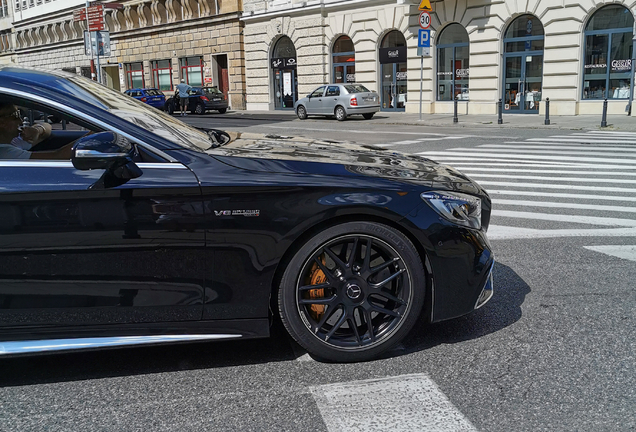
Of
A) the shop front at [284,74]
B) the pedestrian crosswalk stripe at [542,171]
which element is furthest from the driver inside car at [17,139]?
the shop front at [284,74]

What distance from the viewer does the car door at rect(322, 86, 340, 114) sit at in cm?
2686

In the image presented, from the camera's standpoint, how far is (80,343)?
3.16 meters

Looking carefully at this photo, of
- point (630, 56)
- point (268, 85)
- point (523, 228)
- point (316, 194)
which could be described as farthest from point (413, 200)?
point (268, 85)

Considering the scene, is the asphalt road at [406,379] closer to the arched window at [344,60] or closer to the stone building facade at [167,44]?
the arched window at [344,60]

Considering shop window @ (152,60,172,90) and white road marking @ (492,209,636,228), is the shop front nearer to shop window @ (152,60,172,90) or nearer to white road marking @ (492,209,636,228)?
shop window @ (152,60,172,90)

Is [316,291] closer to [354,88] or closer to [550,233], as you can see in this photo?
[550,233]

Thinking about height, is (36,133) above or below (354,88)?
below

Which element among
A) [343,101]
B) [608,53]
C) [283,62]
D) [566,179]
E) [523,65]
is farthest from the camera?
[283,62]

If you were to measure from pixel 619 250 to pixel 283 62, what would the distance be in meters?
32.2

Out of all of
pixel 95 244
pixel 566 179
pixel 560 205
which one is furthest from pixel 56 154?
pixel 566 179

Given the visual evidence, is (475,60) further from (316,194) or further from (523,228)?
(316,194)

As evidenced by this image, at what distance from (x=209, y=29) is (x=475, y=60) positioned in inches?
785

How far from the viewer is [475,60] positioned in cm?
2695

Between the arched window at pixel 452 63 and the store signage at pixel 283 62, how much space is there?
9901 millimetres
